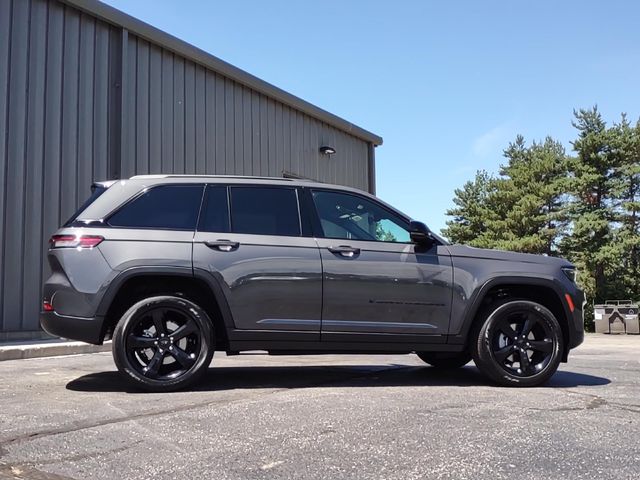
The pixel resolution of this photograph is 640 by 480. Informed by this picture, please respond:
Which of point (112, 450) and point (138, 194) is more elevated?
point (138, 194)

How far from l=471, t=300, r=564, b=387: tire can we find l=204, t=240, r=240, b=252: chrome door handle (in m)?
2.29

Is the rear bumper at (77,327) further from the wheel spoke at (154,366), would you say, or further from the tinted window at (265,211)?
the tinted window at (265,211)

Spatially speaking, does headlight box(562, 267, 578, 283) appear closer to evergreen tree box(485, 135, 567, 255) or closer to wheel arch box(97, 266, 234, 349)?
wheel arch box(97, 266, 234, 349)

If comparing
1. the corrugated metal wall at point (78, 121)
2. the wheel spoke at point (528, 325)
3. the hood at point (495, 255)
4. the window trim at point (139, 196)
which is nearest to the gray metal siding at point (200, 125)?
the corrugated metal wall at point (78, 121)

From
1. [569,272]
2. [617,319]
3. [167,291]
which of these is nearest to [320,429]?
[167,291]

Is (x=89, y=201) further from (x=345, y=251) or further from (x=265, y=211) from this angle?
(x=345, y=251)

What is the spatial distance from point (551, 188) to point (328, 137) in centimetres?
2793

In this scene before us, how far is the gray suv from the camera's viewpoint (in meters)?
5.04

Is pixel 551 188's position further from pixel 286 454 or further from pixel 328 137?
pixel 286 454

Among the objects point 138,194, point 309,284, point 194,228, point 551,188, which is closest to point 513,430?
point 309,284

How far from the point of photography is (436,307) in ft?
17.9

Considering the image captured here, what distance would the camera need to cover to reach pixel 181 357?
5074 mm

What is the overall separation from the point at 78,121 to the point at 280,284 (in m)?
7.90

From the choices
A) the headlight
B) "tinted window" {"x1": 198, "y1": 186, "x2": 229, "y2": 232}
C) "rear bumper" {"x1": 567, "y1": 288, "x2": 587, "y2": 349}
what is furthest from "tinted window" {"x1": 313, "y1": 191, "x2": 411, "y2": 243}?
"rear bumper" {"x1": 567, "y1": 288, "x2": 587, "y2": 349}
